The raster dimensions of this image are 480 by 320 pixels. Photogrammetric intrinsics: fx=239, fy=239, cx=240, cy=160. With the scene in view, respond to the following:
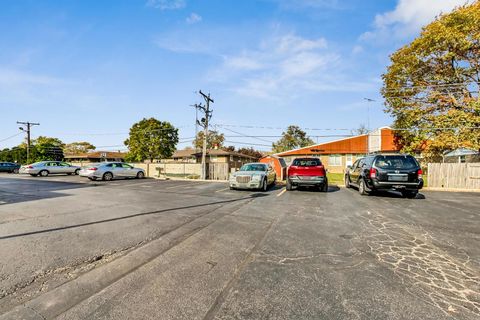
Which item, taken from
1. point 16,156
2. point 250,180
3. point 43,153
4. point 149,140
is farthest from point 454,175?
point 16,156

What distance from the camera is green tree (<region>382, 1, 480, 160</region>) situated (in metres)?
18.2

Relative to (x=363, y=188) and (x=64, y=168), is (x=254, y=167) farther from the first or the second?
(x=64, y=168)

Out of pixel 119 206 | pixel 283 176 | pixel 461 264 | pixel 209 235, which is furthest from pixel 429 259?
pixel 283 176

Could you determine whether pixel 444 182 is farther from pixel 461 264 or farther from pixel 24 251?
pixel 24 251

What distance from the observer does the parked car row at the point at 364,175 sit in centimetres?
974

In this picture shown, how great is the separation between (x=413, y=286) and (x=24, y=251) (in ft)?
18.5

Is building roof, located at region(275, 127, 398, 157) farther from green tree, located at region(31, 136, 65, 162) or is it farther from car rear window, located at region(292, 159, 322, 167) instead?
green tree, located at region(31, 136, 65, 162)

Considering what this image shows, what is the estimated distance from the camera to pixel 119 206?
7.91 metres

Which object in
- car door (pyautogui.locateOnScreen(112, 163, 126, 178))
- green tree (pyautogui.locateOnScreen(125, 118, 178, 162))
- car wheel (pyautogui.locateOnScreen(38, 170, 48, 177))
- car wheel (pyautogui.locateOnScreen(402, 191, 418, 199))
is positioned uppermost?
green tree (pyautogui.locateOnScreen(125, 118, 178, 162))

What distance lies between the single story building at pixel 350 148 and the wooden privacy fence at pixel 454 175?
64.2 feet

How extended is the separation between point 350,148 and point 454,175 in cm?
2290

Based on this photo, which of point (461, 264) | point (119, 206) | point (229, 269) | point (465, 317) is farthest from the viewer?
point (119, 206)

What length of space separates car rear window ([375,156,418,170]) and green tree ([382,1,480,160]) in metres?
12.4

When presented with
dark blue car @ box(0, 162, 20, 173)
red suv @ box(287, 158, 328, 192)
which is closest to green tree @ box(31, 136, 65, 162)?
dark blue car @ box(0, 162, 20, 173)
